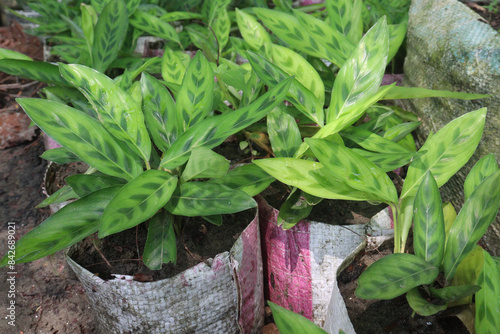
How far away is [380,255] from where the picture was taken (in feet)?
2.90

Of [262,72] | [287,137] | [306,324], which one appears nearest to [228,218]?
[287,137]

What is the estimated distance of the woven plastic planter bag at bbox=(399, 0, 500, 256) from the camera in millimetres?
1062

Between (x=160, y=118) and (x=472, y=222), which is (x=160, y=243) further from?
(x=472, y=222)

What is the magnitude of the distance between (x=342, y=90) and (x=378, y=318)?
0.44 m

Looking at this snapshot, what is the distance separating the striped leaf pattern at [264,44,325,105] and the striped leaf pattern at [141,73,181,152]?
0.28 m

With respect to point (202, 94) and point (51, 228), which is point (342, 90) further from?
point (51, 228)

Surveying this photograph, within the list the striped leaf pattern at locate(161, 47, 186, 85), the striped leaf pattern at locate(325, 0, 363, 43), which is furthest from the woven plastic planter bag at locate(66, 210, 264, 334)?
the striped leaf pattern at locate(325, 0, 363, 43)

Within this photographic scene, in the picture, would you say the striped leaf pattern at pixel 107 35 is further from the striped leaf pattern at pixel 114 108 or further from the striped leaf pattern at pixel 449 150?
the striped leaf pattern at pixel 449 150

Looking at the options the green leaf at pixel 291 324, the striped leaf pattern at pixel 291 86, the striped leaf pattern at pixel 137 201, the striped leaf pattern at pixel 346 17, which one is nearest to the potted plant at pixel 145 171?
the striped leaf pattern at pixel 137 201

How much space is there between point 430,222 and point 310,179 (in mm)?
221

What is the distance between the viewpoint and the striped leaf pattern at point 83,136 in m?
0.80

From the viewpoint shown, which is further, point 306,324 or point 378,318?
point 378,318

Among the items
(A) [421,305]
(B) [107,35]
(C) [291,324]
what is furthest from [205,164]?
(B) [107,35]

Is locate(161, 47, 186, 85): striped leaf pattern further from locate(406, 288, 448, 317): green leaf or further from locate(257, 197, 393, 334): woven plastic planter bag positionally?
locate(406, 288, 448, 317): green leaf
